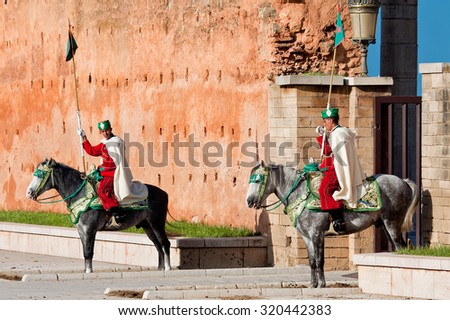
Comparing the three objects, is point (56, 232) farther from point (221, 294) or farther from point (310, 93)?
point (221, 294)

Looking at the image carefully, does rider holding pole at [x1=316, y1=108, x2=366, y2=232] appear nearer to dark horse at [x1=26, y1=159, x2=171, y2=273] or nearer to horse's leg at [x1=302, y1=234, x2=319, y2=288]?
horse's leg at [x1=302, y1=234, x2=319, y2=288]

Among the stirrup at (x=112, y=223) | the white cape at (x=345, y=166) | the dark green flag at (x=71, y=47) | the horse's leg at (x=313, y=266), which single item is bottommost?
the horse's leg at (x=313, y=266)

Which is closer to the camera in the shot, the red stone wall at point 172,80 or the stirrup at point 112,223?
the stirrup at point 112,223

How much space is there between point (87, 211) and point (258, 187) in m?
2.69

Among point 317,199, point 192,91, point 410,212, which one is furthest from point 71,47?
point 410,212

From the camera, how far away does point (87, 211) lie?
21.0 meters

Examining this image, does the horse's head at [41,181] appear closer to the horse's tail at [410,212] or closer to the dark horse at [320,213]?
the dark horse at [320,213]

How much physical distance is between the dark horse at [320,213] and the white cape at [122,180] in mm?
2138

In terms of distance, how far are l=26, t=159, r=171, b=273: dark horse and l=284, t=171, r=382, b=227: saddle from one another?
2.83 m

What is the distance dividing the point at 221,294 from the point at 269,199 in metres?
4.44

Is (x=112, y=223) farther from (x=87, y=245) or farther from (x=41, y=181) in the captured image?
(x=41, y=181)

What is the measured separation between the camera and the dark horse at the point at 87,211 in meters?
21.0

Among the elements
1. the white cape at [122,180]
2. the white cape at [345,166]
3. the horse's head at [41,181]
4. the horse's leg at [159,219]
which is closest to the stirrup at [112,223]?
the white cape at [122,180]

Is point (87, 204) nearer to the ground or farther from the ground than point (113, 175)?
nearer to the ground
